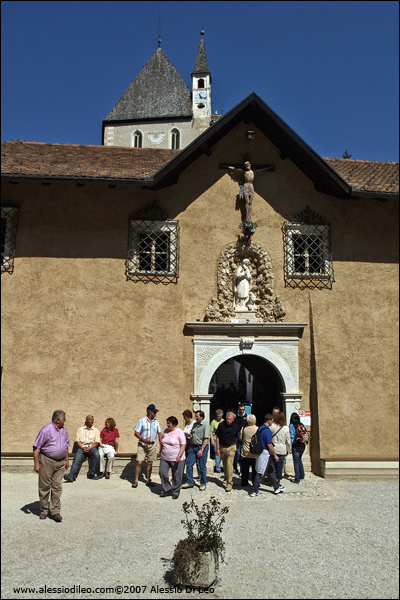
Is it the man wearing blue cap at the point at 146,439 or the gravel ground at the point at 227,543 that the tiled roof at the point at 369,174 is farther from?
the man wearing blue cap at the point at 146,439

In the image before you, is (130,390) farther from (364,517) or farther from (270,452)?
(364,517)

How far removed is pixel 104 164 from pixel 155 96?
23.6 m

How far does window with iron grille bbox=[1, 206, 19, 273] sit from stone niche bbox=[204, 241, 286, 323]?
11.6ft

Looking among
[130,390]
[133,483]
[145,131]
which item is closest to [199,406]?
[130,390]

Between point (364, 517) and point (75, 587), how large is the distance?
3302mm

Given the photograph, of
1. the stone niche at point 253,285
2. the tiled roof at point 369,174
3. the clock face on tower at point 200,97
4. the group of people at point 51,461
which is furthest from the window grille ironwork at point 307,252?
the clock face on tower at point 200,97

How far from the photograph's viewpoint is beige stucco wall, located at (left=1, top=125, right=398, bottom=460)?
7.96 meters

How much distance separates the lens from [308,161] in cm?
909

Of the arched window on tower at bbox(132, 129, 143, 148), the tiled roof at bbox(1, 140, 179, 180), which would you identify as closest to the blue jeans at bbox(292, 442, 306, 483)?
the tiled roof at bbox(1, 140, 179, 180)

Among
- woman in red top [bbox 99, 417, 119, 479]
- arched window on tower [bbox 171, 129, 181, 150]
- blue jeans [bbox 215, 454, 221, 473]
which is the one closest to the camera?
woman in red top [bbox 99, 417, 119, 479]

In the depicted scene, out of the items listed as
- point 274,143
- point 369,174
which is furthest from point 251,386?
point 274,143

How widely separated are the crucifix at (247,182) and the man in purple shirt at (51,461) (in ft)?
18.6

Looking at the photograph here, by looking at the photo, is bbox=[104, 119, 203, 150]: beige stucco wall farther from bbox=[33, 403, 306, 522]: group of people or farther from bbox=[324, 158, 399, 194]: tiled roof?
bbox=[33, 403, 306, 522]: group of people

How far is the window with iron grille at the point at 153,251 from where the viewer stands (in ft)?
29.1
